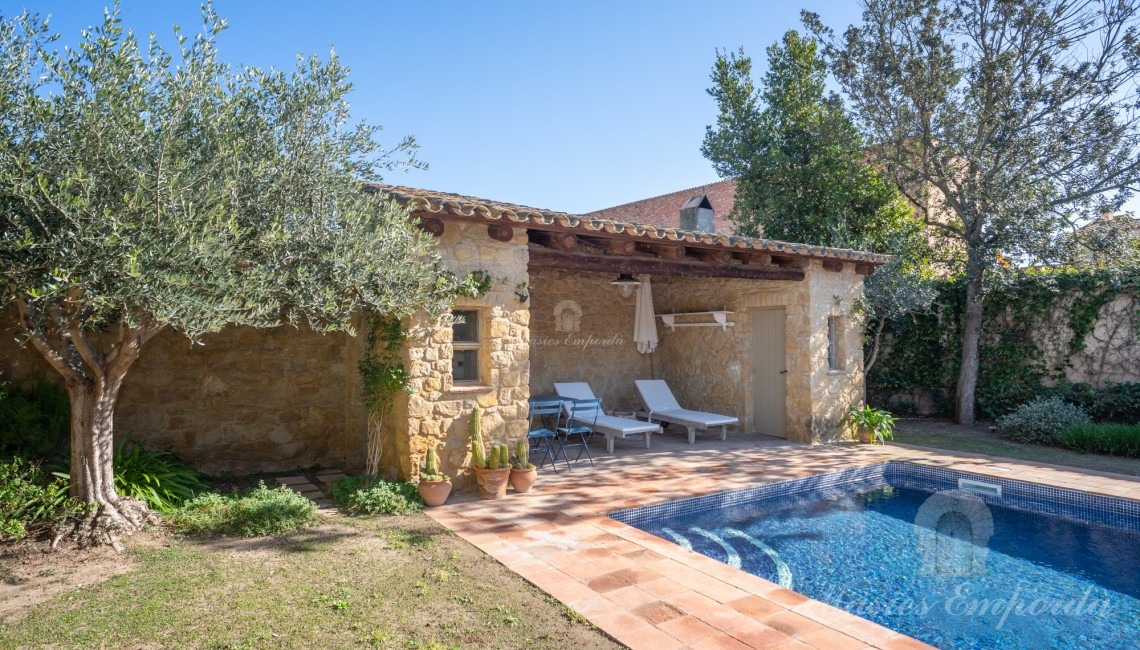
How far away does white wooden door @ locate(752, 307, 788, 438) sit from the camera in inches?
420

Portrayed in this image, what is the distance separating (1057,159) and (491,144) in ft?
30.4

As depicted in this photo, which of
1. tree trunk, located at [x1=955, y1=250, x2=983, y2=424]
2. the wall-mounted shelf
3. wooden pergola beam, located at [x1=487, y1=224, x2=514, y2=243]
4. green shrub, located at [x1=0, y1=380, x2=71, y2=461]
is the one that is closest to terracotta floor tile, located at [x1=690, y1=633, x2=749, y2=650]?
wooden pergola beam, located at [x1=487, y1=224, x2=514, y2=243]

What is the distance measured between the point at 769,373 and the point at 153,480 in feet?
28.4

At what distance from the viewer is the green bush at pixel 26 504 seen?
502 centimetres

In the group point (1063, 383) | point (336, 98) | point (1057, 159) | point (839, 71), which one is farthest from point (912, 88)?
point (336, 98)

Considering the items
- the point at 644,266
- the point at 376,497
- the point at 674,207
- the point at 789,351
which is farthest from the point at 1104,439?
the point at 674,207

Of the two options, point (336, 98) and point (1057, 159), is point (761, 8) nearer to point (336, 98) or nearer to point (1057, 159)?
point (1057, 159)

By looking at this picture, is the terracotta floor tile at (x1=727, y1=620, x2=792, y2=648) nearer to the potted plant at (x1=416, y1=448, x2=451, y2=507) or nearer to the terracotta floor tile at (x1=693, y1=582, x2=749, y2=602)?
the terracotta floor tile at (x1=693, y1=582, x2=749, y2=602)

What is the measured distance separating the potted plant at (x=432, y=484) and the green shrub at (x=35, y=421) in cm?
357

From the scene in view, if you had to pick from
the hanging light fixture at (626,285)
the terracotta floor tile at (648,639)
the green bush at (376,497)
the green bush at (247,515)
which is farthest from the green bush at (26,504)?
the hanging light fixture at (626,285)

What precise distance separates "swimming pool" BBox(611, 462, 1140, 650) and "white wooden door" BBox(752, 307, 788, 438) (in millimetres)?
2365

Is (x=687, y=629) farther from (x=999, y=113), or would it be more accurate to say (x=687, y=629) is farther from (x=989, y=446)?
(x=999, y=113)

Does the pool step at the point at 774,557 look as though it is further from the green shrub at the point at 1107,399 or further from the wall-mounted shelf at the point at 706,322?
the green shrub at the point at 1107,399

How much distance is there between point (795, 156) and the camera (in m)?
13.5
